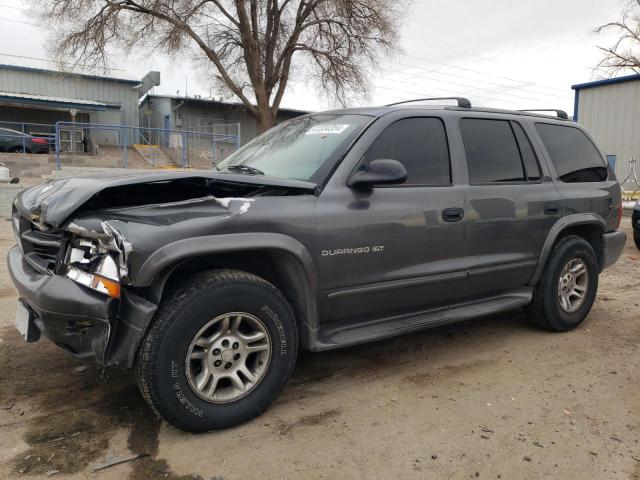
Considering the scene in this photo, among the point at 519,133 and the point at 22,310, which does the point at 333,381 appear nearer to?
the point at 22,310

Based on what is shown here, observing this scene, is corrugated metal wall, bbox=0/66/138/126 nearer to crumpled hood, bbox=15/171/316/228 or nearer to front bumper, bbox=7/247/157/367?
crumpled hood, bbox=15/171/316/228

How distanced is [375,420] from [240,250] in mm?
1236

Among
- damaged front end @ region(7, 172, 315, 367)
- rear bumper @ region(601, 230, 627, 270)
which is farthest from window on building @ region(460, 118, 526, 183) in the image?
damaged front end @ region(7, 172, 315, 367)

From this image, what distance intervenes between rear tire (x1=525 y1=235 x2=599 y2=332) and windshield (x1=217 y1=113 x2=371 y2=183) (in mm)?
2155

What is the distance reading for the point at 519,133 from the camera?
4.26 metres

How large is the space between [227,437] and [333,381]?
0.94m

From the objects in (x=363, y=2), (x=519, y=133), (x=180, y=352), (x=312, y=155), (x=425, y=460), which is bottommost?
(x=425, y=460)

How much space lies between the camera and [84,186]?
2.69m

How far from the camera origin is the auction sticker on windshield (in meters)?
3.48

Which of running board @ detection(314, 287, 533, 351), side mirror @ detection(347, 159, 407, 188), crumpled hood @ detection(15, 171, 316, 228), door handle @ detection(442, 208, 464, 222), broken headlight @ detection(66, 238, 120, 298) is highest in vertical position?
side mirror @ detection(347, 159, 407, 188)

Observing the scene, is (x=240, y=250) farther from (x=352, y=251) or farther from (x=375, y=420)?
(x=375, y=420)

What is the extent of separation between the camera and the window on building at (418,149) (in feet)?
11.3

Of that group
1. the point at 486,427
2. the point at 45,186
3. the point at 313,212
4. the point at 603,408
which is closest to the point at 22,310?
the point at 45,186

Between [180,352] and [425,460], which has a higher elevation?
[180,352]
